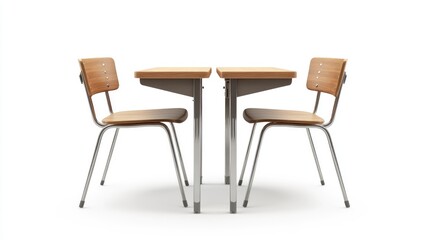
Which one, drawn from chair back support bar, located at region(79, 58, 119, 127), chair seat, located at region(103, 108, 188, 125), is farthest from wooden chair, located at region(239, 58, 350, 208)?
chair back support bar, located at region(79, 58, 119, 127)

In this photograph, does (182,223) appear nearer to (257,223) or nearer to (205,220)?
(205,220)

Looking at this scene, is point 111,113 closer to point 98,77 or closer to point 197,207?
point 98,77

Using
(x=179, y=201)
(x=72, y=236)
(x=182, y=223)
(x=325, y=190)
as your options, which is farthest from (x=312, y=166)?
(x=72, y=236)

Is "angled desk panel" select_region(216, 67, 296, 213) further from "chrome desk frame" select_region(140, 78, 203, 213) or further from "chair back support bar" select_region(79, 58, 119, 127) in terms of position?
"chair back support bar" select_region(79, 58, 119, 127)

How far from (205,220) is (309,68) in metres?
1.46

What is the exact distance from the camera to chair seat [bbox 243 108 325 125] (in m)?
3.15

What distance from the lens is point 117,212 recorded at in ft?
10.2

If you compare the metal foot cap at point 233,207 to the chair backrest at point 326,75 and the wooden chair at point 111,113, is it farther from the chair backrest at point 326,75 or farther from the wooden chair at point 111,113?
the chair backrest at point 326,75

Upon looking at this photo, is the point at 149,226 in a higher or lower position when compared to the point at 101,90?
lower

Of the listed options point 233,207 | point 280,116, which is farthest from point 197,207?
point 280,116

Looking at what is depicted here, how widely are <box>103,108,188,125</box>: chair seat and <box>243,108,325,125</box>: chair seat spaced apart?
0.43 metres

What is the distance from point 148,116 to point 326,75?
1.17m

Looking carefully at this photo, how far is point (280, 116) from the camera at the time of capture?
334 centimetres

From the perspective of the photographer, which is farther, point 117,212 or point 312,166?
point 312,166
